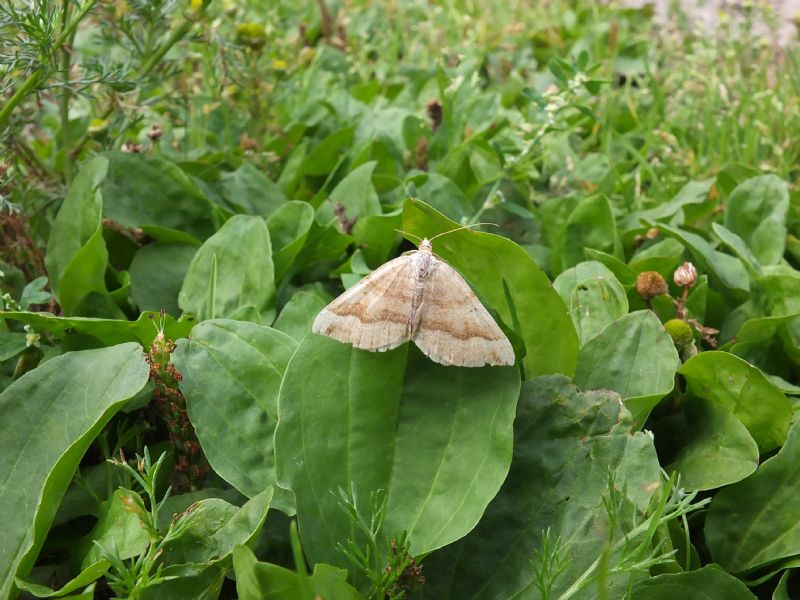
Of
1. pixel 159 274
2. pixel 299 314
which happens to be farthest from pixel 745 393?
pixel 159 274

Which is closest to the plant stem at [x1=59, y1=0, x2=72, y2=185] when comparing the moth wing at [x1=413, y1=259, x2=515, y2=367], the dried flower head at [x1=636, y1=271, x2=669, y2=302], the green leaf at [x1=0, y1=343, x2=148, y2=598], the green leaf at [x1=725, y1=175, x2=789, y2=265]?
the green leaf at [x1=0, y1=343, x2=148, y2=598]

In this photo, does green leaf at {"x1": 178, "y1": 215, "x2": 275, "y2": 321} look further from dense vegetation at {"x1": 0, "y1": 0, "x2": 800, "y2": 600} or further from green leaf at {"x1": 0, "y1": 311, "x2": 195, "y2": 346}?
green leaf at {"x1": 0, "y1": 311, "x2": 195, "y2": 346}

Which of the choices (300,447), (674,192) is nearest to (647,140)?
(674,192)

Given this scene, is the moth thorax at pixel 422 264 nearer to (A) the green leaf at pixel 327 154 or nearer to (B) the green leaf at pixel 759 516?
(B) the green leaf at pixel 759 516

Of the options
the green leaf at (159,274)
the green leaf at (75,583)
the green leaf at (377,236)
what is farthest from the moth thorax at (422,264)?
the green leaf at (159,274)

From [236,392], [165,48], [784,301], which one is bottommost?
[784,301]

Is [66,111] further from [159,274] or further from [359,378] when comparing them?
[359,378]
